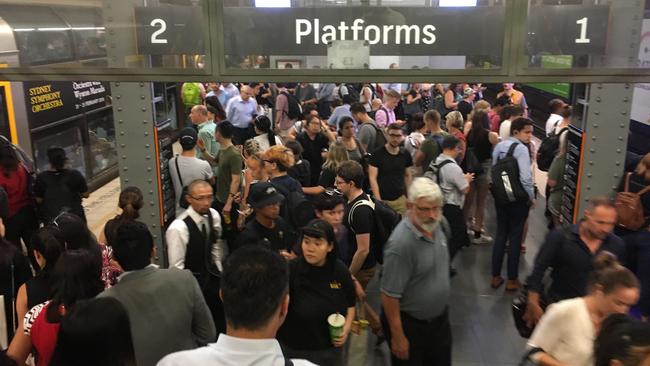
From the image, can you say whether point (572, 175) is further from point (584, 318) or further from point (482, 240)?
point (482, 240)

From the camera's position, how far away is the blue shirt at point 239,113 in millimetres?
9508

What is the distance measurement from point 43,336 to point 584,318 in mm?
2475

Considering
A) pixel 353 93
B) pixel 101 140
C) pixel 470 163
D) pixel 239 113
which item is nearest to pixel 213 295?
pixel 470 163

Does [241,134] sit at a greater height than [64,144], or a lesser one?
greater

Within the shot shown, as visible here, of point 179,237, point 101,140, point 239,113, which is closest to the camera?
point 179,237

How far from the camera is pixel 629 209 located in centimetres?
414

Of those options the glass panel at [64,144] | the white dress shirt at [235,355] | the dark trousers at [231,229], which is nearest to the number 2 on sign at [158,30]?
the dark trousers at [231,229]

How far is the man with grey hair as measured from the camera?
128 inches

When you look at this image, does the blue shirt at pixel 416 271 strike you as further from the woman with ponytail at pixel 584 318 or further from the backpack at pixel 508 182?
the backpack at pixel 508 182

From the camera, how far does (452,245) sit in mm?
5730

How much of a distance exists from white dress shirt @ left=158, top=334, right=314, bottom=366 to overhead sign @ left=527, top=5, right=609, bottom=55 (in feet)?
8.64

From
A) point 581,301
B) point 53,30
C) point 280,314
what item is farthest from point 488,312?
point 53,30

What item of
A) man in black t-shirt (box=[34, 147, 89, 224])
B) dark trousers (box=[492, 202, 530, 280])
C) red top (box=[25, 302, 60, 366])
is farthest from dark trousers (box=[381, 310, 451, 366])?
man in black t-shirt (box=[34, 147, 89, 224])

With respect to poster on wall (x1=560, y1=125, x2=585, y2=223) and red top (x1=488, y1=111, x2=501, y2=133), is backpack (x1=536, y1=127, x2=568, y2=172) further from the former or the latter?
poster on wall (x1=560, y1=125, x2=585, y2=223)
